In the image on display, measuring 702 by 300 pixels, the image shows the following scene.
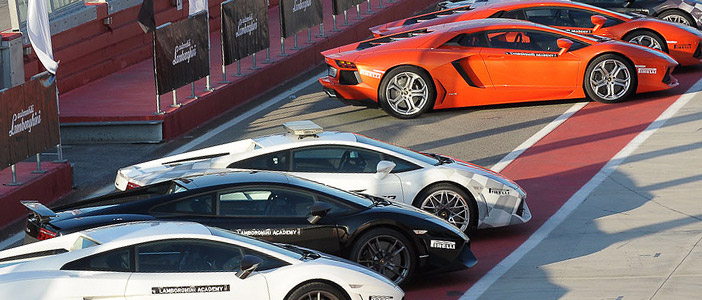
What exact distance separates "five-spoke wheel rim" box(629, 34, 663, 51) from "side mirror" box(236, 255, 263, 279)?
1245 cm

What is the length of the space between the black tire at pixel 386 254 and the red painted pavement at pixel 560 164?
9.4 inches

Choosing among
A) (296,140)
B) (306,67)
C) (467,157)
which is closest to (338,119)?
(467,157)

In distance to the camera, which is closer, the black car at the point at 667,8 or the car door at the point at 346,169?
the car door at the point at 346,169

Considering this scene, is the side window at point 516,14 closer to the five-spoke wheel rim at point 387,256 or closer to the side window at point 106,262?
the five-spoke wheel rim at point 387,256

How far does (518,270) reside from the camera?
424 inches

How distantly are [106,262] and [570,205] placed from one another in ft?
20.9

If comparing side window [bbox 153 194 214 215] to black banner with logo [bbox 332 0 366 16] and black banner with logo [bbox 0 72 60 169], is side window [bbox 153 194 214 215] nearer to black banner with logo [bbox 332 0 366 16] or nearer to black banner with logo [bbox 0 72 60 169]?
black banner with logo [bbox 0 72 60 169]

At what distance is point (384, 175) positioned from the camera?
11531 millimetres

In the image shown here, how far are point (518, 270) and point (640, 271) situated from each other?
112 centimetres

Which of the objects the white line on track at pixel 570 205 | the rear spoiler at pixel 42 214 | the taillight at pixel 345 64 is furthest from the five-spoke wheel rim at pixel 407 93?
the rear spoiler at pixel 42 214

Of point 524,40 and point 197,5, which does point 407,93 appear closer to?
point 524,40

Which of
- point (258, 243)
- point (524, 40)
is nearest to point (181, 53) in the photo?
point (524, 40)

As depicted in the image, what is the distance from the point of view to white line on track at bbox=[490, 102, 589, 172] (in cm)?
1473

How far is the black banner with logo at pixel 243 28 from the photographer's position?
714 inches
